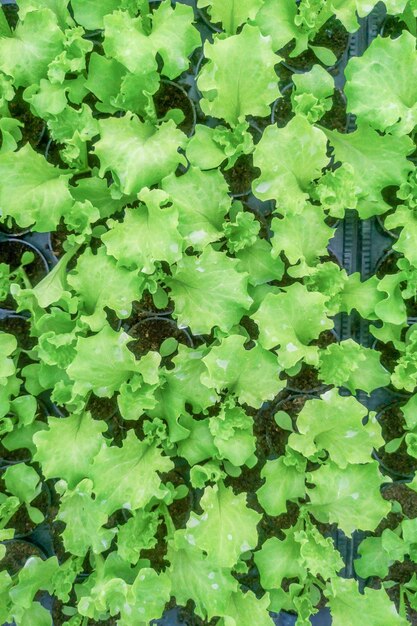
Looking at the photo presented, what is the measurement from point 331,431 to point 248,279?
511mm

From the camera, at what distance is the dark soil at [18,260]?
203 cm

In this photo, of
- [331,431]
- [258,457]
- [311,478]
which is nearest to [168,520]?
[258,457]

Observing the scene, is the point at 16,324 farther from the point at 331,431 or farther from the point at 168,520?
the point at 331,431

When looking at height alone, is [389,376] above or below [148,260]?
below

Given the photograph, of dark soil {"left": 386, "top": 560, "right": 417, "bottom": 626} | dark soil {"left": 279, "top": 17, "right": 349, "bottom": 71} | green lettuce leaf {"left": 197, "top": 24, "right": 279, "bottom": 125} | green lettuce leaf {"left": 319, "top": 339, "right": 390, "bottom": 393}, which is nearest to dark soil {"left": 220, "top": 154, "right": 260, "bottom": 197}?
green lettuce leaf {"left": 197, "top": 24, "right": 279, "bottom": 125}

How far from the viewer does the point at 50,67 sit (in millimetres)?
1730

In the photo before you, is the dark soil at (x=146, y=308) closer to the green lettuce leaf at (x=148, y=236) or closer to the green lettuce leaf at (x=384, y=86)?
the green lettuce leaf at (x=148, y=236)

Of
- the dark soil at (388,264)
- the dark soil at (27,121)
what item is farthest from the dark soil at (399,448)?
the dark soil at (27,121)

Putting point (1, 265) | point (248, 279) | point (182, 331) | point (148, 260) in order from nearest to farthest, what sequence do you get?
point (148, 260), point (248, 279), point (1, 265), point (182, 331)

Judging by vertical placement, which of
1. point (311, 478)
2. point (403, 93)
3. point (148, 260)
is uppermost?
point (403, 93)

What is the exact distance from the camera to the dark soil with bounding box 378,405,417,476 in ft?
6.77

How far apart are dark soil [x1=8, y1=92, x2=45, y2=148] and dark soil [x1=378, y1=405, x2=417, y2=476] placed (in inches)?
58.9

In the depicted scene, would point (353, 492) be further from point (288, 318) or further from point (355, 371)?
point (288, 318)

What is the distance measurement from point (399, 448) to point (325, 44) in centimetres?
139
